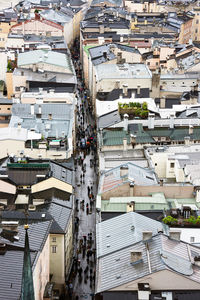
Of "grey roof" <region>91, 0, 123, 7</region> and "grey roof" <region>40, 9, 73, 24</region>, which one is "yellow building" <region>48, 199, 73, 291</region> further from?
"grey roof" <region>91, 0, 123, 7</region>

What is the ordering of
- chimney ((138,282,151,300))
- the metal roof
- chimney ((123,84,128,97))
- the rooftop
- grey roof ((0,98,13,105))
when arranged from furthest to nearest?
1. the metal roof
2. the rooftop
3. chimney ((123,84,128,97))
4. grey roof ((0,98,13,105))
5. chimney ((138,282,151,300))

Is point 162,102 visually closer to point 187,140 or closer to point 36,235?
point 187,140

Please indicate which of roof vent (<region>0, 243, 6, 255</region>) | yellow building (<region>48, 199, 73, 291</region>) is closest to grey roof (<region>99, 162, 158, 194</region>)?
yellow building (<region>48, 199, 73, 291</region>)

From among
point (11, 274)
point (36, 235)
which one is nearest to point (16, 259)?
point (11, 274)

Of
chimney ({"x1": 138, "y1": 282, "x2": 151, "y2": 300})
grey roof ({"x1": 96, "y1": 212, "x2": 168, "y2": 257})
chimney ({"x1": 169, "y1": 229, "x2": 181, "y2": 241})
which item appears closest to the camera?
chimney ({"x1": 138, "y1": 282, "x2": 151, "y2": 300})

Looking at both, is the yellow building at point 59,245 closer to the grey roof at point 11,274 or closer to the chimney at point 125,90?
the grey roof at point 11,274

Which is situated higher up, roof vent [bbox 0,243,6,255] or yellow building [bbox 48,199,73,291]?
roof vent [bbox 0,243,6,255]

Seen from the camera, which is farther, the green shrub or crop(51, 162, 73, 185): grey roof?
crop(51, 162, 73, 185): grey roof

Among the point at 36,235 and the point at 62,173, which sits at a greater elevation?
the point at 36,235
